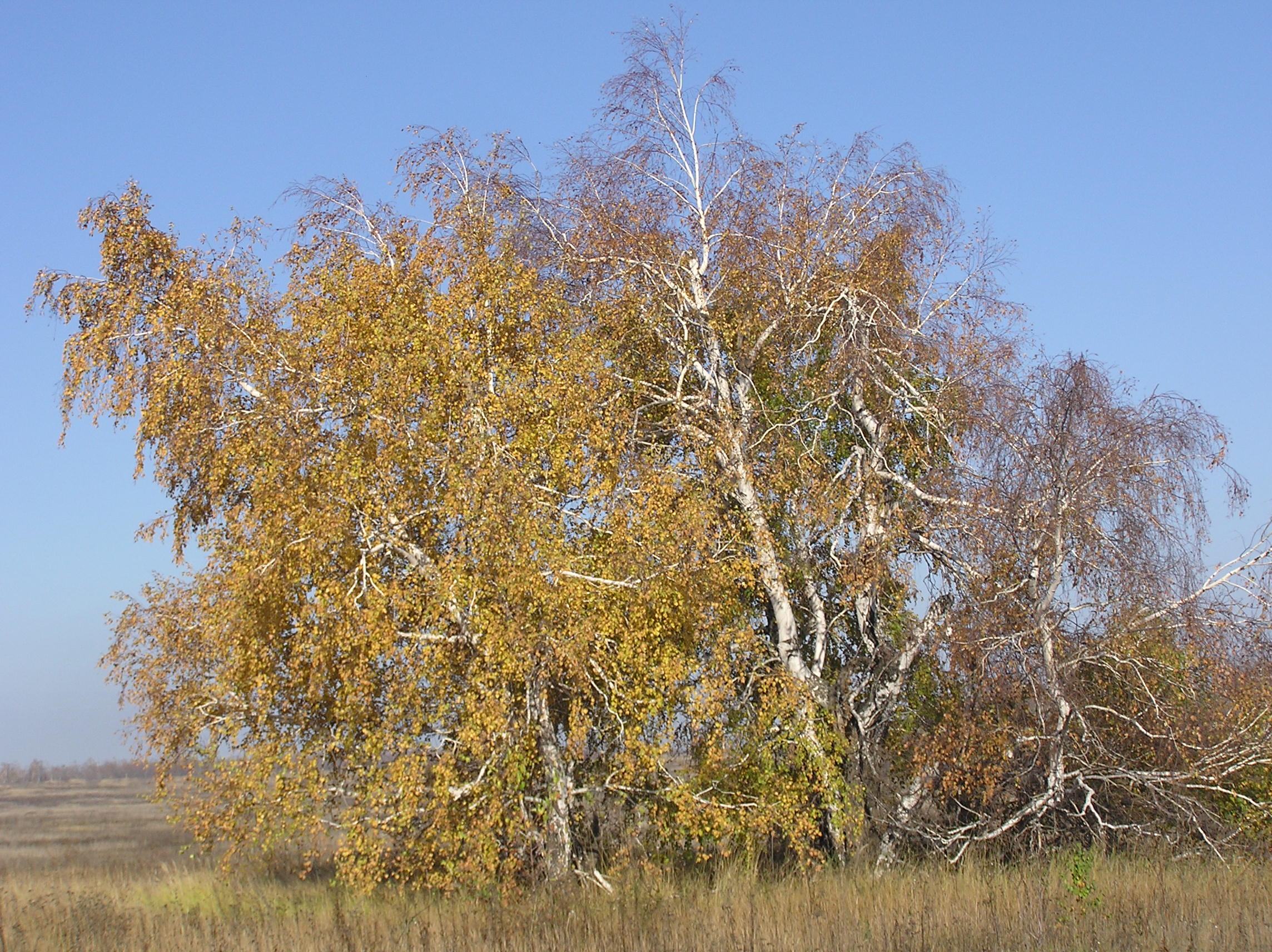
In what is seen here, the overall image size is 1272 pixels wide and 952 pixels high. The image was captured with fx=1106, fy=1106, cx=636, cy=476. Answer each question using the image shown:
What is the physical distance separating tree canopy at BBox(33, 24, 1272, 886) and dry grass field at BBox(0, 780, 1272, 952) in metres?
0.91

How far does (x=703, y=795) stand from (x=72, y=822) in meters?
28.5

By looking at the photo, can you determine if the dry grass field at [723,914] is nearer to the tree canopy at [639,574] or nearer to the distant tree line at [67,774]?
the tree canopy at [639,574]

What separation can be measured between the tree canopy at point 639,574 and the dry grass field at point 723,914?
2.99ft

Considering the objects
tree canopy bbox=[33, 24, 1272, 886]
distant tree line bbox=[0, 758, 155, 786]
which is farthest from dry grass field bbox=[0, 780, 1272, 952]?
distant tree line bbox=[0, 758, 155, 786]

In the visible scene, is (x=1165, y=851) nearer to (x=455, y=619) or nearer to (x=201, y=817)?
(x=455, y=619)

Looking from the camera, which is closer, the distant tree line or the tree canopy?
the tree canopy

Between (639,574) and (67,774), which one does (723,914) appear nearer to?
(639,574)

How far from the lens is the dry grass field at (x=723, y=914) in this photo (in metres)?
9.04

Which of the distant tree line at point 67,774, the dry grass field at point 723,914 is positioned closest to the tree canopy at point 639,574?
the dry grass field at point 723,914

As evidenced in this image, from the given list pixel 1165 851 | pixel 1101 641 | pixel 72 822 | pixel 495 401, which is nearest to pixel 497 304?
pixel 495 401

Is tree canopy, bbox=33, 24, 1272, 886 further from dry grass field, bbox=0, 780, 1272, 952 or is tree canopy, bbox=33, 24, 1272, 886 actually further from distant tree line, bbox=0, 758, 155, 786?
distant tree line, bbox=0, 758, 155, 786

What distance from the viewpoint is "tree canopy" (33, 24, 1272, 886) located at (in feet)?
43.2

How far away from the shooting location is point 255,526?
45.1ft

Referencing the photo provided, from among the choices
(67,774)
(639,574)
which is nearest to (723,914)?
(639,574)
